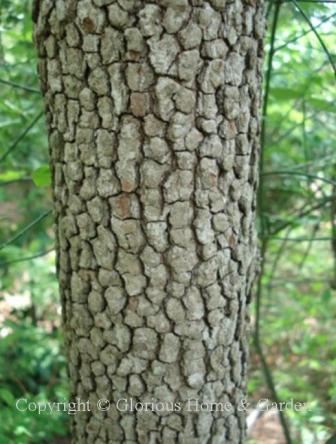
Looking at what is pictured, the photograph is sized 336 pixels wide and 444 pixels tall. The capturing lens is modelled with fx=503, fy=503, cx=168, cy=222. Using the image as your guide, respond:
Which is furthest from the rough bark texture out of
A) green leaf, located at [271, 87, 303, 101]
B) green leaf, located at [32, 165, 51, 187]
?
green leaf, located at [271, 87, 303, 101]

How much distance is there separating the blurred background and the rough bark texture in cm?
58

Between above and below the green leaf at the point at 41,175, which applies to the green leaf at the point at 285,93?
above

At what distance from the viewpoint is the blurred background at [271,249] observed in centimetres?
170

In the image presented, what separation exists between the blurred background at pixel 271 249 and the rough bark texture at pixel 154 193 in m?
0.58

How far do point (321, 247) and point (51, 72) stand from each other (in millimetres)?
3292

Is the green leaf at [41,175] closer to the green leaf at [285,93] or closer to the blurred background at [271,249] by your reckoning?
the blurred background at [271,249]

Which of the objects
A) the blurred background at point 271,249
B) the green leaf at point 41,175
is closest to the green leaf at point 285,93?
the blurred background at point 271,249

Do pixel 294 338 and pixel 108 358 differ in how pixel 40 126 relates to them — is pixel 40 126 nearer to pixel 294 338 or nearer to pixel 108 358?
pixel 108 358

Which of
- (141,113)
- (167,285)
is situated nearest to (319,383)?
(167,285)

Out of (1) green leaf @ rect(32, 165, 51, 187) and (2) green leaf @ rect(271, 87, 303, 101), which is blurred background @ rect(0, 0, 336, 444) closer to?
(2) green leaf @ rect(271, 87, 303, 101)

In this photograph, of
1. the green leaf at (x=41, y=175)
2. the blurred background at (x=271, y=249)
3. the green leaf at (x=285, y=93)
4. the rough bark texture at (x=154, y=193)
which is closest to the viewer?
the rough bark texture at (x=154, y=193)

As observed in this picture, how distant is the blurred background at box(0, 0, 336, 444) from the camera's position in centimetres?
170

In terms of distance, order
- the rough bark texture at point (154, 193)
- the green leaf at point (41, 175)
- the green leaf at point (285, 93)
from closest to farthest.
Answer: the rough bark texture at point (154, 193)
the green leaf at point (41, 175)
the green leaf at point (285, 93)

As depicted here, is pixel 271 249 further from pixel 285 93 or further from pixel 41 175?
pixel 41 175
